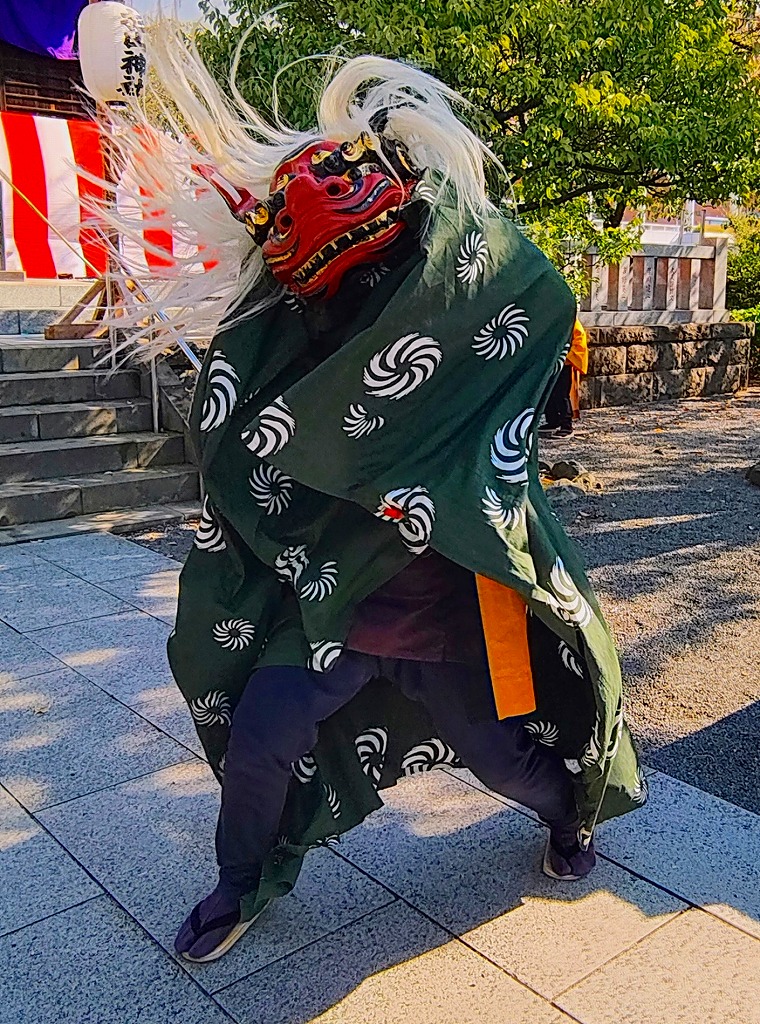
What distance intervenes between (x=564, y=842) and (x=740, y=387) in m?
12.0

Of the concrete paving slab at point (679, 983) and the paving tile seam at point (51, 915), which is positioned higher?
the concrete paving slab at point (679, 983)

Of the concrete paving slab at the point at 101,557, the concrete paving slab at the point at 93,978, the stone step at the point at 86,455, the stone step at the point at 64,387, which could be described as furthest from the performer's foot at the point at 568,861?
the stone step at the point at 64,387

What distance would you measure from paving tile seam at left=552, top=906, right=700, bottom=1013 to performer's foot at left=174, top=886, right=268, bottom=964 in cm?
69

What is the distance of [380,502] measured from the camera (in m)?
1.93

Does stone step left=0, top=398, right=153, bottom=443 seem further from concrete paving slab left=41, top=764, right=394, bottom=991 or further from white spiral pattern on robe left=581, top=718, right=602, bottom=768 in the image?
white spiral pattern on robe left=581, top=718, right=602, bottom=768

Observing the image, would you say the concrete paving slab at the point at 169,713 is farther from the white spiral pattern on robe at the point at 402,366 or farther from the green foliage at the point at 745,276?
the green foliage at the point at 745,276

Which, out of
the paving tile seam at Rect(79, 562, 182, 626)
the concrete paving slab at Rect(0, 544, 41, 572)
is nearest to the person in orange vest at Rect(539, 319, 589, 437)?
the paving tile seam at Rect(79, 562, 182, 626)

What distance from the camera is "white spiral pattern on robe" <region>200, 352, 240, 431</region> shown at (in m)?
2.09

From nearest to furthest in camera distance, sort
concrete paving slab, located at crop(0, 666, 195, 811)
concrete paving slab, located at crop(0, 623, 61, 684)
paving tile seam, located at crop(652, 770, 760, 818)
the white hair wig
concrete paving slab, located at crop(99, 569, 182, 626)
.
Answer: the white hair wig, paving tile seam, located at crop(652, 770, 760, 818), concrete paving slab, located at crop(0, 666, 195, 811), concrete paving slab, located at crop(0, 623, 61, 684), concrete paving slab, located at crop(99, 569, 182, 626)

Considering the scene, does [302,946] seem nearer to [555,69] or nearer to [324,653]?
[324,653]

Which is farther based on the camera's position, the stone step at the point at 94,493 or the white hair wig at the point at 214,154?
the stone step at the point at 94,493

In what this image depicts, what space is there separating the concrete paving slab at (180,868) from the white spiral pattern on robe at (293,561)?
2.75 ft

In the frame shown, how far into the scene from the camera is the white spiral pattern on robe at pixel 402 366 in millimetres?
1890

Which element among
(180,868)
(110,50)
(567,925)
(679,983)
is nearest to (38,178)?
(110,50)
